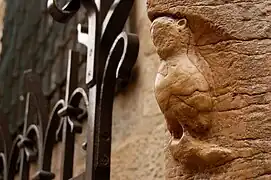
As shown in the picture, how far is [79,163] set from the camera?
164cm

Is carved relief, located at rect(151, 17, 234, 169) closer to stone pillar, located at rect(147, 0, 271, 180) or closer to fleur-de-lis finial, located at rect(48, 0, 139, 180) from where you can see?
stone pillar, located at rect(147, 0, 271, 180)

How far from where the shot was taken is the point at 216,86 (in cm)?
63

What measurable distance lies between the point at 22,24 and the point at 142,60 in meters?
1.00

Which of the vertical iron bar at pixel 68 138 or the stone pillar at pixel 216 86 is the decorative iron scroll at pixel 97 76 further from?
the stone pillar at pixel 216 86

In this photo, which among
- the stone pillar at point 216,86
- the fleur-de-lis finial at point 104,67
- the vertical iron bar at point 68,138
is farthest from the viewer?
the vertical iron bar at point 68,138

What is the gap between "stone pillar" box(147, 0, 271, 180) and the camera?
60 centimetres

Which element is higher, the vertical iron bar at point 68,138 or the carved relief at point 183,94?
the carved relief at point 183,94

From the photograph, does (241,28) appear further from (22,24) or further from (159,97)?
(22,24)

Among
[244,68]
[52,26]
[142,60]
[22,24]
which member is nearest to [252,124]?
[244,68]

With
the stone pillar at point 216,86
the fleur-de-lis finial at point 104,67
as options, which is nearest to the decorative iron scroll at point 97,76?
the fleur-de-lis finial at point 104,67

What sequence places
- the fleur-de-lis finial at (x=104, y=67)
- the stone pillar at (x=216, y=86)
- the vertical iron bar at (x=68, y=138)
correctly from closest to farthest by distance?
the stone pillar at (x=216, y=86)
the fleur-de-lis finial at (x=104, y=67)
the vertical iron bar at (x=68, y=138)

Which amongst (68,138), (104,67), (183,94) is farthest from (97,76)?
(183,94)

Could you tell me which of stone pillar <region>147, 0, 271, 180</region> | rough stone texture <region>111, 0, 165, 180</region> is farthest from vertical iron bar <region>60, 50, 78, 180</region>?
stone pillar <region>147, 0, 271, 180</region>

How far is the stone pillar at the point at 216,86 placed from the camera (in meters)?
0.60
